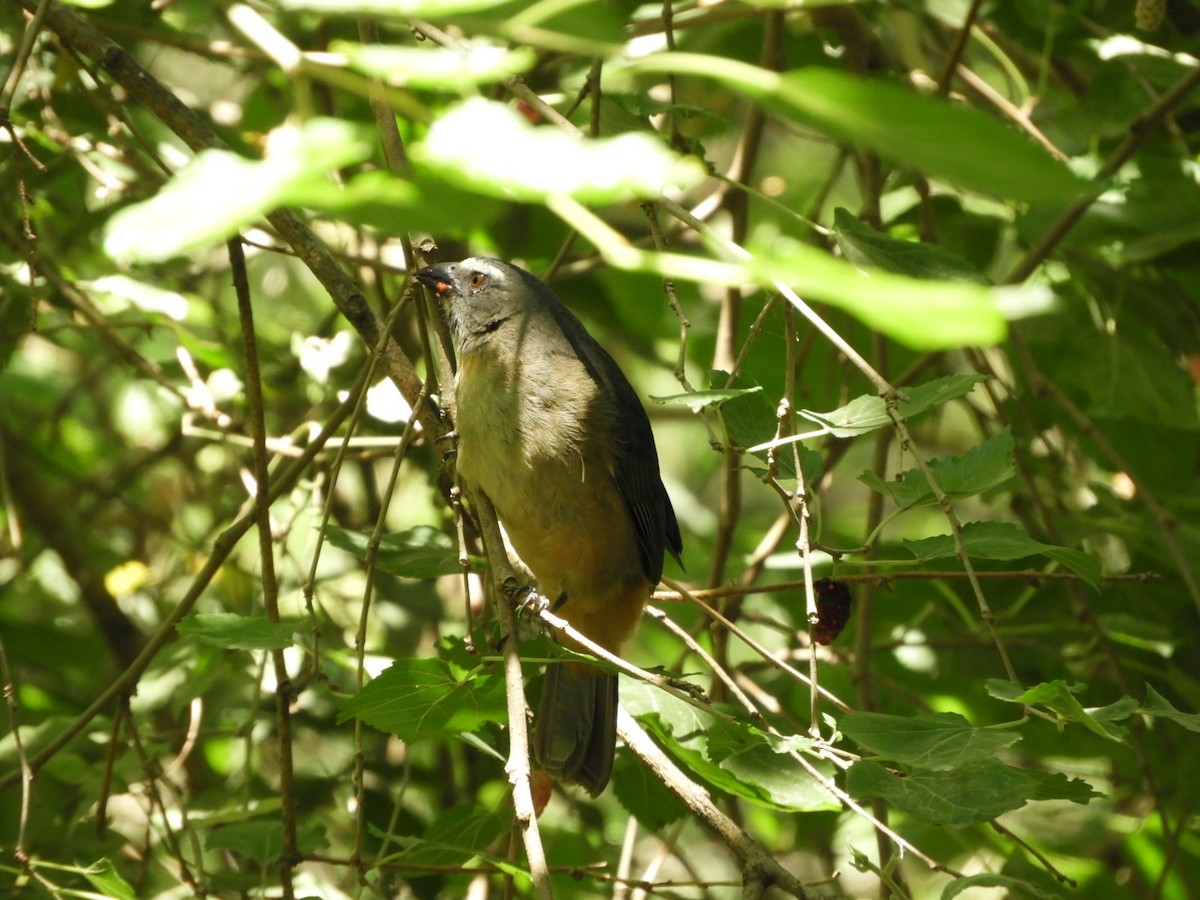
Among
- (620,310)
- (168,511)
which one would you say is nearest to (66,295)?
(168,511)

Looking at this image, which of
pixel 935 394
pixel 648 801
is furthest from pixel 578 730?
pixel 935 394

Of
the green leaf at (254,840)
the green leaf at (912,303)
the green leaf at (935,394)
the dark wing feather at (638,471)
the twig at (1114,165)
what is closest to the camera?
Answer: the green leaf at (912,303)

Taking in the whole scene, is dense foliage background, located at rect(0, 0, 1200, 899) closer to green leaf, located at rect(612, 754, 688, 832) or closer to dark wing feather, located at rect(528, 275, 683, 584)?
green leaf, located at rect(612, 754, 688, 832)

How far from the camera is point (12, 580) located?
4160 mm

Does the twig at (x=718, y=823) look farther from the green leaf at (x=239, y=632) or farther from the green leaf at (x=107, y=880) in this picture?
the green leaf at (x=107, y=880)

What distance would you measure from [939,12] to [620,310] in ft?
5.26

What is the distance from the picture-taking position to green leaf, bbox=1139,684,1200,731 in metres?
1.91

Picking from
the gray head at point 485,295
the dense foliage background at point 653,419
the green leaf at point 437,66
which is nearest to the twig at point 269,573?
the dense foliage background at point 653,419

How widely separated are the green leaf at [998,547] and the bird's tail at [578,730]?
129cm

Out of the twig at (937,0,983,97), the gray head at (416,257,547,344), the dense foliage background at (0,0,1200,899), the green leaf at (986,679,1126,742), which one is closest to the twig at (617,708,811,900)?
the dense foliage background at (0,0,1200,899)

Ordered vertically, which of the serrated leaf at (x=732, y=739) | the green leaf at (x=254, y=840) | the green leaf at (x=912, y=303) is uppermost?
the green leaf at (x=912, y=303)

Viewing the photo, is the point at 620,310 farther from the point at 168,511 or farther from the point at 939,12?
the point at 168,511

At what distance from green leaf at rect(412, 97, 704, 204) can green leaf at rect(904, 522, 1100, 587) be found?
1.22m

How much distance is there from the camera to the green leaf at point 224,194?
0.90m
